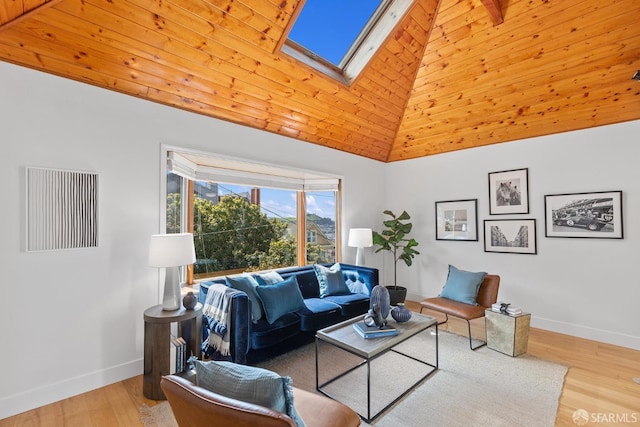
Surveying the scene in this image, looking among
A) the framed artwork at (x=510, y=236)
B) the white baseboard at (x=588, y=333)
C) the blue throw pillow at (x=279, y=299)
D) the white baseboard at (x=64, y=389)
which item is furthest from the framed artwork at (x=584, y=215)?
the white baseboard at (x=64, y=389)

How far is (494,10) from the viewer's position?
290 cm

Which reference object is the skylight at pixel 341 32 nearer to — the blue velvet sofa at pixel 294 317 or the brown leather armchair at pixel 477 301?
the blue velvet sofa at pixel 294 317

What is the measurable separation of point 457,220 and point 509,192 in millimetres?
825

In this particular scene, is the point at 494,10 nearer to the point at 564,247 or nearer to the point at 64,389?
the point at 564,247

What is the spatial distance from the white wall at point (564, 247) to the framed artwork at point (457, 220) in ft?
0.29

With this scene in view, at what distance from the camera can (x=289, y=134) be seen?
3.99 m

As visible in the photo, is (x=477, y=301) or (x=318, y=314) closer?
(x=318, y=314)

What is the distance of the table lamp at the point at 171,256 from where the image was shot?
2.38 m

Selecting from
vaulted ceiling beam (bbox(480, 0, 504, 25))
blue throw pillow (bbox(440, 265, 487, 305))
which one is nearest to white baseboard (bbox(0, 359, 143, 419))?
blue throw pillow (bbox(440, 265, 487, 305))

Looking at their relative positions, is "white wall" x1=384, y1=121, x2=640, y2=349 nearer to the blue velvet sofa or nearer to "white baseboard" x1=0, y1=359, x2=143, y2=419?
the blue velvet sofa

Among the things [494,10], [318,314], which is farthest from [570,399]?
[494,10]

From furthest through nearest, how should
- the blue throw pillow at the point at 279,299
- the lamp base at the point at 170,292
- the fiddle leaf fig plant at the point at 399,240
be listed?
the fiddle leaf fig plant at the point at 399,240 → the blue throw pillow at the point at 279,299 → the lamp base at the point at 170,292

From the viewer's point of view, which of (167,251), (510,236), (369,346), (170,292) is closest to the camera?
(369,346)

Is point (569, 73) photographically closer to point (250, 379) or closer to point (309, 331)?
point (309, 331)
